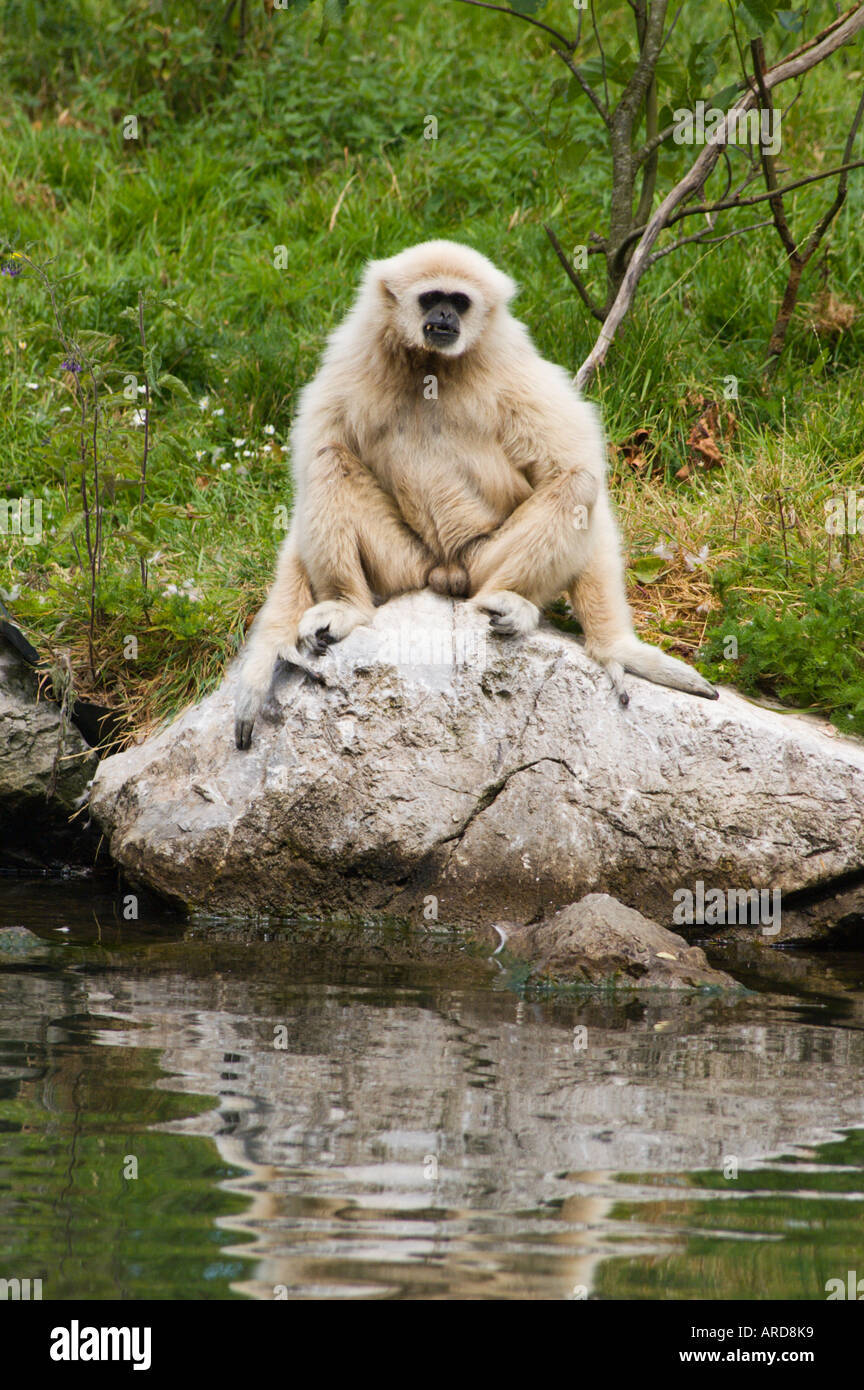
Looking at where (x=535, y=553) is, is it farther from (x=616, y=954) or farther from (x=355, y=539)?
(x=616, y=954)

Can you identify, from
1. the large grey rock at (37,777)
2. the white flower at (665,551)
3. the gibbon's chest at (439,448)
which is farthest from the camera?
the white flower at (665,551)

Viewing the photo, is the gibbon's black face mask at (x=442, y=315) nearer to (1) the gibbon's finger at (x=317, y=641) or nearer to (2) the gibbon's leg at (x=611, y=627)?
(2) the gibbon's leg at (x=611, y=627)

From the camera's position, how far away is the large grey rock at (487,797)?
4.88 m

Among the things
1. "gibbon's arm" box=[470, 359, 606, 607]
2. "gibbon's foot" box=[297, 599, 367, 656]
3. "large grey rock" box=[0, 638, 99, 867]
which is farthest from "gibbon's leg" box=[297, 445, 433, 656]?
"large grey rock" box=[0, 638, 99, 867]

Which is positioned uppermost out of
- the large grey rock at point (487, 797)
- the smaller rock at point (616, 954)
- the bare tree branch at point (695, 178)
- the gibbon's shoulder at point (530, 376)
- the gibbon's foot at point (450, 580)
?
Answer: the bare tree branch at point (695, 178)

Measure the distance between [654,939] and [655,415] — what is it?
4.00 meters

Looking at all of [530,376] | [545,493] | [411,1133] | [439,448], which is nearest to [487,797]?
[545,493]

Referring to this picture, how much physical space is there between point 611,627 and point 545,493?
0.58 meters

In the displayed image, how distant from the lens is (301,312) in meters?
8.52

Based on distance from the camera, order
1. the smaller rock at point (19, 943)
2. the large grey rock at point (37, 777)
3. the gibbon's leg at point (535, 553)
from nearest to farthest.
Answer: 1. the smaller rock at point (19, 943)
2. the gibbon's leg at point (535, 553)
3. the large grey rock at point (37, 777)

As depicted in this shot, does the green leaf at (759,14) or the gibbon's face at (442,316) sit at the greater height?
the green leaf at (759,14)

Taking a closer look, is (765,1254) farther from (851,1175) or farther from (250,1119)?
(250,1119)

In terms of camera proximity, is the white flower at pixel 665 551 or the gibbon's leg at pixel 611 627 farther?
the white flower at pixel 665 551

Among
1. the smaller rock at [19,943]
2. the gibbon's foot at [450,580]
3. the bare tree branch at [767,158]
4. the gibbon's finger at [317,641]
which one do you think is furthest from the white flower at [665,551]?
the smaller rock at [19,943]
